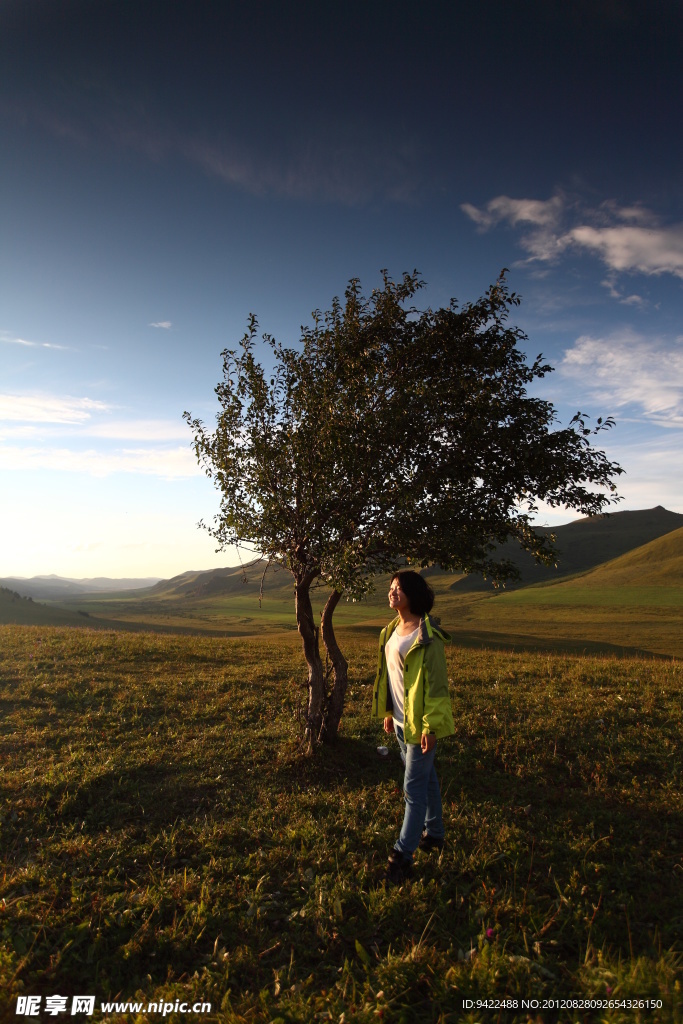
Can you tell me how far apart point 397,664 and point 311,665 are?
4.89m

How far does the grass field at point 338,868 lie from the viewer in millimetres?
5398

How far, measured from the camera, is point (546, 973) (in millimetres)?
5355

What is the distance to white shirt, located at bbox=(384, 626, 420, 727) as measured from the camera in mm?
7570

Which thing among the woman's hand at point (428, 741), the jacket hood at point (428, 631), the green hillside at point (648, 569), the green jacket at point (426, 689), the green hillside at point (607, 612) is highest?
the jacket hood at point (428, 631)

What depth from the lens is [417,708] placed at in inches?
281

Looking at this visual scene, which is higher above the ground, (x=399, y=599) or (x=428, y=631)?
(x=399, y=599)

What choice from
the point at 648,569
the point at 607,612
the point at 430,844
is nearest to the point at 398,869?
the point at 430,844

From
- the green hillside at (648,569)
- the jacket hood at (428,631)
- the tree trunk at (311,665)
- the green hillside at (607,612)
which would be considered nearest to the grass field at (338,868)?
the tree trunk at (311,665)

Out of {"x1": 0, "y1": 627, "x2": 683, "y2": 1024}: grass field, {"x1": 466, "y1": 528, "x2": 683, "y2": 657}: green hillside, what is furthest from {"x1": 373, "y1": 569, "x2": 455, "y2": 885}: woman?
{"x1": 466, "y1": 528, "x2": 683, "y2": 657}: green hillside

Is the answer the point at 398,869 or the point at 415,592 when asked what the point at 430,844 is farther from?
the point at 415,592

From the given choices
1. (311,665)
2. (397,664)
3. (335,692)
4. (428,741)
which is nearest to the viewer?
(428,741)

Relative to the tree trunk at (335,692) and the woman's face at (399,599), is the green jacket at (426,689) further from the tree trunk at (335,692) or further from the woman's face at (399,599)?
the tree trunk at (335,692)

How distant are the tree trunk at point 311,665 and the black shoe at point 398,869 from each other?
4579 millimetres

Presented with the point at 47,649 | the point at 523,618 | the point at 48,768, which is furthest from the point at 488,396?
the point at 523,618
